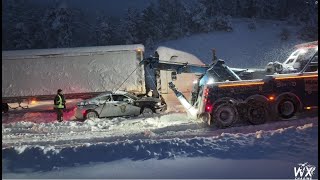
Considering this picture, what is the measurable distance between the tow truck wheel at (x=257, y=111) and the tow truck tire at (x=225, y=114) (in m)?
0.50

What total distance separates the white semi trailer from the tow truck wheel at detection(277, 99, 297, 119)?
982cm

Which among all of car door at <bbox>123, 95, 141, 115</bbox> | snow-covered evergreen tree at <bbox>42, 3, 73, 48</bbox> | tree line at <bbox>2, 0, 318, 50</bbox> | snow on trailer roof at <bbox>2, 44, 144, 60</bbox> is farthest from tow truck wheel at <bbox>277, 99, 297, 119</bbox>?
snow-covered evergreen tree at <bbox>42, 3, 73, 48</bbox>

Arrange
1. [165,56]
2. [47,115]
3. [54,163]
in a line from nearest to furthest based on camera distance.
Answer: [54,163], [47,115], [165,56]

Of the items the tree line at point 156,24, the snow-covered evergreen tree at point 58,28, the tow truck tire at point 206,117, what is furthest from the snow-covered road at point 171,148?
the snow-covered evergreen tree at point 58,28

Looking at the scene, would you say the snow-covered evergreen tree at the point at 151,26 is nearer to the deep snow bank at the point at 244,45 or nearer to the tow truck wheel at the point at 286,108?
the deep snow bank at the point at 244,45

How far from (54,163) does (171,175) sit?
2978 millimetres

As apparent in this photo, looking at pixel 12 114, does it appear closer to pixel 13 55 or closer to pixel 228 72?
pixel 13 55

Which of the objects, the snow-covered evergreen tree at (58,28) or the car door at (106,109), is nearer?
the car door at (106,109)

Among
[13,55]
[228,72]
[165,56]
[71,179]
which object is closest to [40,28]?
[165,56]

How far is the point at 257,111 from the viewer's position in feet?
39.9

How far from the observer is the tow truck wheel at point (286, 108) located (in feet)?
40.1

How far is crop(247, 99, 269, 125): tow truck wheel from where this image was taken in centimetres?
1215

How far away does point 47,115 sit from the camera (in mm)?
19453

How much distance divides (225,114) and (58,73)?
11.2 meters
